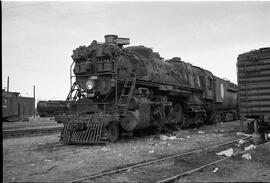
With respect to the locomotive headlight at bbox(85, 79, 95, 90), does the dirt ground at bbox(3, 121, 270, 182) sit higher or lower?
lower

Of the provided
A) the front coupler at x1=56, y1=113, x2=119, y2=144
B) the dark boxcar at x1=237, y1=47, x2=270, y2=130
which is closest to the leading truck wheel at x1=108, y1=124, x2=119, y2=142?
the front coupler at x1=56, y1=113, x2=119, y2=144

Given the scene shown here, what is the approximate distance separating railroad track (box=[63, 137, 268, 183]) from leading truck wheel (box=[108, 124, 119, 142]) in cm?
363

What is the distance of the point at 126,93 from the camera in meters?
14.0

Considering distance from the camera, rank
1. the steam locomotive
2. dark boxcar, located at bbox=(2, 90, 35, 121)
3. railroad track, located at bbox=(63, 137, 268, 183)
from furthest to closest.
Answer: dark boxcar, located at bbox=(2, 90, 35, 121)
the steam locomotive
railroad track, located at bbox=(63, 137, 268, 183)

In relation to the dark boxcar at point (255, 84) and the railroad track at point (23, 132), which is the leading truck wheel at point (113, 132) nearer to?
the dark boxcar at point (255, 84)

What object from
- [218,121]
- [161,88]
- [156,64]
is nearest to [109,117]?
[161,88]

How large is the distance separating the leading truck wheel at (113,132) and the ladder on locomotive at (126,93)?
0.65 meters

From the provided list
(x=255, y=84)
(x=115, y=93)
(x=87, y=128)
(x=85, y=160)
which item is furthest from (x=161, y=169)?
(x=115, y=93)


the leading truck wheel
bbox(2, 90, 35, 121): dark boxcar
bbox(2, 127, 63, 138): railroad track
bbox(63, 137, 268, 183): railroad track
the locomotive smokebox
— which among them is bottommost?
bbox(63, 137, 268, 183): railroad track

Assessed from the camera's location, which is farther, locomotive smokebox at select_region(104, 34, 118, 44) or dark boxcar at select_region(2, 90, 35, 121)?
dark boxcar at select_region(2, 90, 35, 121)

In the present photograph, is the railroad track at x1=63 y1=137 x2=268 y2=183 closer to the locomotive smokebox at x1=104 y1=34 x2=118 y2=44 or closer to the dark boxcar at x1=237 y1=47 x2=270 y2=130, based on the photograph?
the dark boxcar at x1=237 y1=47 x2=270 y2=130

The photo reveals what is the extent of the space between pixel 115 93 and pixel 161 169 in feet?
21.0

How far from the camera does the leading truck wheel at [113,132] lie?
41.2 feet

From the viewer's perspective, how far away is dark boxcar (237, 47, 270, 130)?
11.7 m
